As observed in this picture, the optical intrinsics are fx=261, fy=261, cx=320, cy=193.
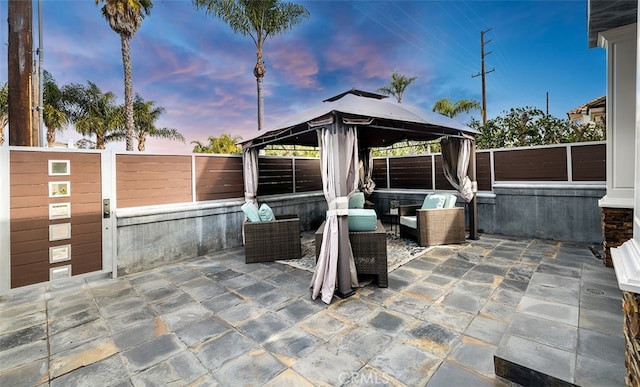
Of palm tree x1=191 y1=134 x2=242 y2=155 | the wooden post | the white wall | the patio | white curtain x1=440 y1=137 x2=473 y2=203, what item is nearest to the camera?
the patio

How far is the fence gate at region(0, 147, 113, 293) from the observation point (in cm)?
350

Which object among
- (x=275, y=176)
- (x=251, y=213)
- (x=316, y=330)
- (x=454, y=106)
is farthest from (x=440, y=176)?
(x=454, y=106)

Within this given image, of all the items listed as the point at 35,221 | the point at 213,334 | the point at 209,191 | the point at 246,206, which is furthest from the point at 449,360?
the point at 35,221

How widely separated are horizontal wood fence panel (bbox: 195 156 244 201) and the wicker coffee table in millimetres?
3044

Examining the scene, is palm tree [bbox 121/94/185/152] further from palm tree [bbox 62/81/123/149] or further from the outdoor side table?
the outdoor side table

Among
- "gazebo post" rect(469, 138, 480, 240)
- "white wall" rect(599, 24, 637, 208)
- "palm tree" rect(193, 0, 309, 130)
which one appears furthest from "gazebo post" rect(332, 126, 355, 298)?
"palm tree" rect(193, 0, 309, 130)

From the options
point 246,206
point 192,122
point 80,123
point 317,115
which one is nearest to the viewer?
point 317,115

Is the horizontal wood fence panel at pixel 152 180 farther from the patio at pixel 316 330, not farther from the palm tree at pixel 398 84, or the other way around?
the palm tree at pixel 398 84

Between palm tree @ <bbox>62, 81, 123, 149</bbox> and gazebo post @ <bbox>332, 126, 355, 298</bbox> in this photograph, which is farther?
palm tree @ <bbox>62, 81, 123, 149</bbox>

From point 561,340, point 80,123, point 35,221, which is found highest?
point 80,123

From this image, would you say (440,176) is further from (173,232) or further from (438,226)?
(173,232)

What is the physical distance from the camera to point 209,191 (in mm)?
5414

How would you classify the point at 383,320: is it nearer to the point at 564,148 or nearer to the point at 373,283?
the point at 373,283

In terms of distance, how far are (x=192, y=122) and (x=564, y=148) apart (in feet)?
54.2
